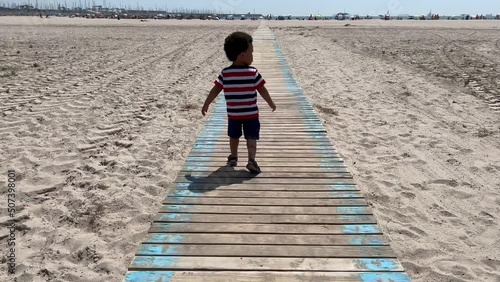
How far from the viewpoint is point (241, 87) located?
426 centimetres

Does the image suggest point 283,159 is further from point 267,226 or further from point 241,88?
point 267,226

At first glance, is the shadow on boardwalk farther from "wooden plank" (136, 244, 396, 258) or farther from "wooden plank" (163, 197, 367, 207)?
"wooden plank" (136, 244, 396, 258)

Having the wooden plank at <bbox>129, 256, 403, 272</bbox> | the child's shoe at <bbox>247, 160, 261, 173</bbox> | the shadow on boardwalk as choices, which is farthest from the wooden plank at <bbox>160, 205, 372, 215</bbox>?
the child's shoe at <bbox>247, 160, 261, 173</bbox>

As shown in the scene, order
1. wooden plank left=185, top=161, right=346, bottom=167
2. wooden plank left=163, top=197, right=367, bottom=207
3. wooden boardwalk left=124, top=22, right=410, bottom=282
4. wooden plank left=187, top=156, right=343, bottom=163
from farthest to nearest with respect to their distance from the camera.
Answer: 1. wooden plank left=187, top=156, right=343, bottom=163
2. wooden plank left=185, top=161, right=346, bottom=167
3. wooden plank left=163, top=197, right=367, bottom=207
4. wooden boardwalk left=124, top=22, right=410, bottom=282

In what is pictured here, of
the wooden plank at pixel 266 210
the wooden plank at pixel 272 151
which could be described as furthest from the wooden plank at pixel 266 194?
the wooden plank at pixel 272 151

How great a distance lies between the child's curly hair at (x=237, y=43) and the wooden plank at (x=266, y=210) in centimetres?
164

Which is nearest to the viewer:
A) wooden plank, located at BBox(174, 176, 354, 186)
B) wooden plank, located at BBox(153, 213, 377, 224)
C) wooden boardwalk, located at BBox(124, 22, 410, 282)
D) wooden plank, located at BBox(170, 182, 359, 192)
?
wooden boardwalk, located at BBox(124, 22, 410, 282)

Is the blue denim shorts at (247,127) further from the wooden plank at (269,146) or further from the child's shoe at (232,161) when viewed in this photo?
A: the wooden plank at (269,146)

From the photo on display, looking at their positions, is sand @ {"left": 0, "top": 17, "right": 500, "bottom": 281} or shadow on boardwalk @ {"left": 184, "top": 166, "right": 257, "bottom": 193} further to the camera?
shadow on boardwalk @ {"left": 184, "top": 166, "right": 257, "bottom": 193}

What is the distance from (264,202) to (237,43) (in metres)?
1.70

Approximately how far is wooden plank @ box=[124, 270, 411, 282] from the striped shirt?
205 cm

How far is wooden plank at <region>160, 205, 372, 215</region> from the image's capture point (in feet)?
12.2

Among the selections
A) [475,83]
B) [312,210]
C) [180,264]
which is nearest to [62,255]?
[180,264]

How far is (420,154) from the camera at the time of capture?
19.5ft
